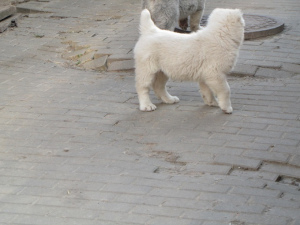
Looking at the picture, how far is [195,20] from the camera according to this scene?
8.98 m

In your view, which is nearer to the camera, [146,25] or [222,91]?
[222,91]

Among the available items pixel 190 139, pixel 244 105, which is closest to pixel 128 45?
pixel 244 105

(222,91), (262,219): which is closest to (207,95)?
(222,91)

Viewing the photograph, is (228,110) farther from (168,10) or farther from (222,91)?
(168,10)

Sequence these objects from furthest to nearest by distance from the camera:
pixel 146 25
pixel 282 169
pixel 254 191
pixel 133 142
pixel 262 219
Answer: pixel 146 25 → pixel 133 142 → pixel 282 169 → pixel 254 191 → pixel 262 219

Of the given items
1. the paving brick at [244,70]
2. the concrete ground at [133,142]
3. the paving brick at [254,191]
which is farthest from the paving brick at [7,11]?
the paving brick at [254,191]

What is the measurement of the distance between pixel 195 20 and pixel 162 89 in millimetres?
2461

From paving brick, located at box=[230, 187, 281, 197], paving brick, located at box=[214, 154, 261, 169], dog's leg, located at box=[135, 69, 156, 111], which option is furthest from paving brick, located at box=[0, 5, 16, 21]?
paving brick, located at box=[230, 187, 281, 197]

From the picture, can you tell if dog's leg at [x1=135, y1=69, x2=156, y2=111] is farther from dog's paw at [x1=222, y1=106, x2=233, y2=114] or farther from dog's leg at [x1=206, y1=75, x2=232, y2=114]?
dog's paw at [x1=222, y1=106, x2=233, y2=114]

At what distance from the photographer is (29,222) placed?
4.38 meters

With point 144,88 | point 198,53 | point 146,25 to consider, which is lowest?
point 144,88

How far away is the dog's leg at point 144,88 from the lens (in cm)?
655

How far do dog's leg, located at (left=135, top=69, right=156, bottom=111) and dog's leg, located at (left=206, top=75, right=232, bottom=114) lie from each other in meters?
0.65

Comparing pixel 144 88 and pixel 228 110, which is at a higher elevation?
pixel 144 88
